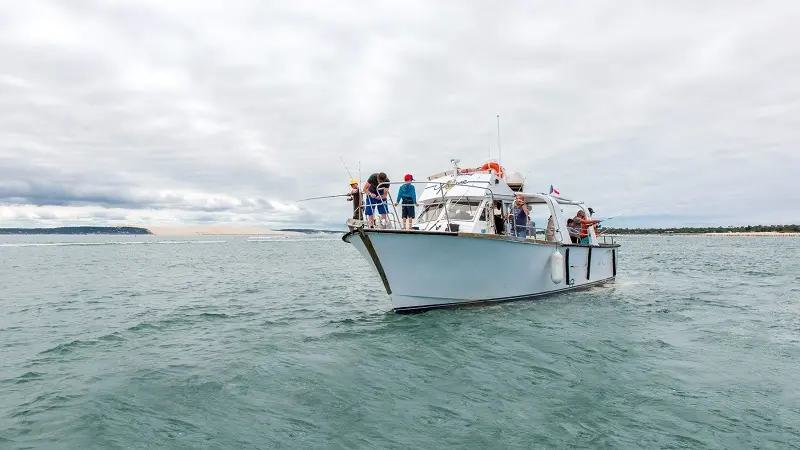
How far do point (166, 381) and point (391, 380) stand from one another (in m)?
3.45

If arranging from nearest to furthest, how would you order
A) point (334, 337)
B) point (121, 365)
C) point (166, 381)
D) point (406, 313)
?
1. point (166, 381)
2. point (121, 365)
3. point (334, 337)
4. point (406, 313)

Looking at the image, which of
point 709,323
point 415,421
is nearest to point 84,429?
point 415,421

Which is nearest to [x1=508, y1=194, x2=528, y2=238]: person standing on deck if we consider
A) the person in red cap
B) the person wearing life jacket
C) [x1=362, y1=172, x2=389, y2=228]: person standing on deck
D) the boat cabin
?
the boat cabin

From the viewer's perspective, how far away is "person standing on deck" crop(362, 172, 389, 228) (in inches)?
447

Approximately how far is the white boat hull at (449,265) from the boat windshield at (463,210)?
70.6 inches

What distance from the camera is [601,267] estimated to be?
18.0 metres

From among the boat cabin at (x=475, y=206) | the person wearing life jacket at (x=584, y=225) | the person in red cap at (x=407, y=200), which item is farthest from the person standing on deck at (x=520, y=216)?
the person in red cap at (x=407, y=200)

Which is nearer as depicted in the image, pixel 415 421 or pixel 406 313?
pixel 415 421

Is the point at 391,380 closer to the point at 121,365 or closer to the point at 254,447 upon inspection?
the point at 254,447

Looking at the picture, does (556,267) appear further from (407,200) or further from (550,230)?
(407,200)

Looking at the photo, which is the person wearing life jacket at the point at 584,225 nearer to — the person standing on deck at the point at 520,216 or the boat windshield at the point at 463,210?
the person standing on deck at the point at 520,216

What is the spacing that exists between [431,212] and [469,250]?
329 centimetres

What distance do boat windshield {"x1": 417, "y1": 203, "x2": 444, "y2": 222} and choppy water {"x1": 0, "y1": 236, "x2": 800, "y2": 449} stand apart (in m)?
3.23

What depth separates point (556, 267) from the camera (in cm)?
1397
